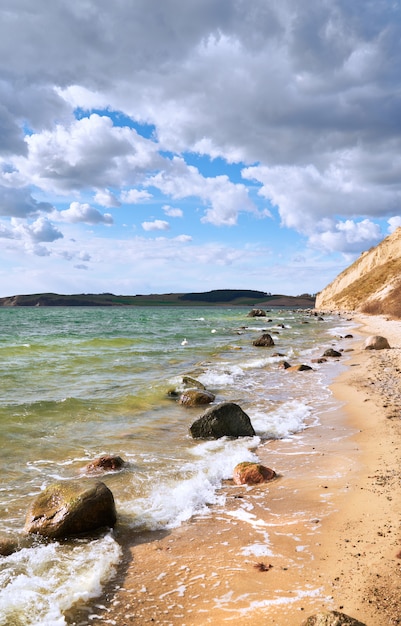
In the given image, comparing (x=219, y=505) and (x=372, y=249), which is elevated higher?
(x=372, y=249)

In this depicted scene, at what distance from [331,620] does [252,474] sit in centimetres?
405

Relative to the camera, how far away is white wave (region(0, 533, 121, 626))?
13.9 feet

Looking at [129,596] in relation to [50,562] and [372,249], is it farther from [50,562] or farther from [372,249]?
[372,249]

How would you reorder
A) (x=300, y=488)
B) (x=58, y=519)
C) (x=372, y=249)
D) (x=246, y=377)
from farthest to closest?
(x=372, y=249) → (x=246, y=377) → (x=300, y=488) → (x=58, y=519)

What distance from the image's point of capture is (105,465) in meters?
8.16

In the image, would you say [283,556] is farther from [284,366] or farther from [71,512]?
[284,366]

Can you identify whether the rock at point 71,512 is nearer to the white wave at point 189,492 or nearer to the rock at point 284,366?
the white wave at point 189,492

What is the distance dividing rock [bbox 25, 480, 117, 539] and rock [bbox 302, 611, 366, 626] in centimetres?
325

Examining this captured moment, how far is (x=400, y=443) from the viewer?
8547mm

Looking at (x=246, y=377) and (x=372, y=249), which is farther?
(x=372, y=249)

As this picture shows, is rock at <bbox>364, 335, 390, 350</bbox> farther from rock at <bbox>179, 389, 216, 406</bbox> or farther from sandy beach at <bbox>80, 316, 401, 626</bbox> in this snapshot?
sandy beach at <bbox>80, 316, 401, 626</bbox>

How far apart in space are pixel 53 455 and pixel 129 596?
17.4 feet

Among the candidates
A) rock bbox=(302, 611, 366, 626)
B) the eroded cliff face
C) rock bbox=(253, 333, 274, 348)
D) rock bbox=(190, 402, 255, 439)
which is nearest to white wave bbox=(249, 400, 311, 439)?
rock bbox=(190, 402, 255, 439)

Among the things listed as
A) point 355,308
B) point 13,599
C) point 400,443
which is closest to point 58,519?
point 13,599
